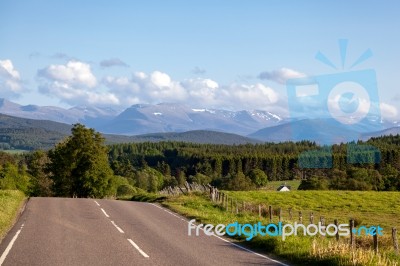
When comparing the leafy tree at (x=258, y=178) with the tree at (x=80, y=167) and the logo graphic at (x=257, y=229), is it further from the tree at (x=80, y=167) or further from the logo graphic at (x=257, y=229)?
the logo graphic at (x=257, y=229)

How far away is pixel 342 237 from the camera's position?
21438 mm

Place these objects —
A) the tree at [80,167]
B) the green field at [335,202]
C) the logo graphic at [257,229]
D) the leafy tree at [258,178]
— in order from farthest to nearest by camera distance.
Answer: the leafy tree at [258,178]
the tree at [80,167]
the green field at [335,202]
the logo graphic at [257,229]

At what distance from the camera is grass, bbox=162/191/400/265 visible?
578 inches

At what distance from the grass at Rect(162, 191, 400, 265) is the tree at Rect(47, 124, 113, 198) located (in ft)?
73.1

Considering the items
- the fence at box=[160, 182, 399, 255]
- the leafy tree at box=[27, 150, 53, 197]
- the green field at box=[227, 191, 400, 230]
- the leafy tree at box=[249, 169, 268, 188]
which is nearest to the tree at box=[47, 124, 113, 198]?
the leafy tree at box=[27, 150, 53, 197]

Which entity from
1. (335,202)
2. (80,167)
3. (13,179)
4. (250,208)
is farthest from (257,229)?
(13,179)

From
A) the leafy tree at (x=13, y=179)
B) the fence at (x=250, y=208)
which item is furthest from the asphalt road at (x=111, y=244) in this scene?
the leafy tree at (x=13, y=179)

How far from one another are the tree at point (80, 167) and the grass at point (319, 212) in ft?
73.1

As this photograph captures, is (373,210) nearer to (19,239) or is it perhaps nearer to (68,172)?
(68,172)

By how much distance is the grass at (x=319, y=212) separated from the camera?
14.7 metres

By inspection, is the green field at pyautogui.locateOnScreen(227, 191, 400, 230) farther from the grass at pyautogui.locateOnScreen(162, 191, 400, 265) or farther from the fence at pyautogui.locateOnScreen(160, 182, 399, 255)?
the fence at pyautogui.locateOnScreen(160, 182, 399, 255)

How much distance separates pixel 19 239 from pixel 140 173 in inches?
5187

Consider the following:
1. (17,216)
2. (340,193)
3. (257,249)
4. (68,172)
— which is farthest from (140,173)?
(257,249)

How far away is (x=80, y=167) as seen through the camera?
233ft
